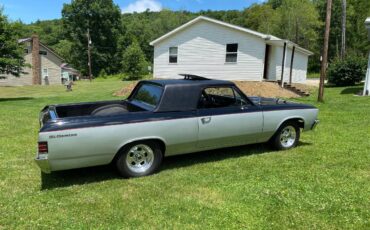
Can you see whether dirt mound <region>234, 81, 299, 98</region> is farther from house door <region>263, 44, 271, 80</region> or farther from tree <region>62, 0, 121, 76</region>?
tree <region>62, 0, 121, 76</region>

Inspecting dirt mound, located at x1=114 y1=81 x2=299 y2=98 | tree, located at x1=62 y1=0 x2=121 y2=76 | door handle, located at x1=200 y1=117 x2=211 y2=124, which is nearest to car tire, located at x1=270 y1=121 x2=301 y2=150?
door handle, located at x1=200 y1=117 x2=211 y2=124

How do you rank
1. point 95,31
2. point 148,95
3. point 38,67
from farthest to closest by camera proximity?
point 95,31 → point 38,67 → point 148,95

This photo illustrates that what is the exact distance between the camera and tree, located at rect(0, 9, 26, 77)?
20.5m

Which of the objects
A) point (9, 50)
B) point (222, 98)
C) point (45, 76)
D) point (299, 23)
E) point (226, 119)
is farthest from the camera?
point (299, 23)

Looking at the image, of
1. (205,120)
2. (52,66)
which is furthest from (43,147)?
(52,66)

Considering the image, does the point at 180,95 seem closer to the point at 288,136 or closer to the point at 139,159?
the point at 139,159

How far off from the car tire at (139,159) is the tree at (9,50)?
17.8m

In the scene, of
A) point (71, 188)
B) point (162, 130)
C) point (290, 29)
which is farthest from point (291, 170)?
point (290, 29)

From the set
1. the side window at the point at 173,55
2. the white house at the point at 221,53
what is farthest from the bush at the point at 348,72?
the side window at the point at 173,55

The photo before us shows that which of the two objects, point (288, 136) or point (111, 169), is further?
point (288, 136)

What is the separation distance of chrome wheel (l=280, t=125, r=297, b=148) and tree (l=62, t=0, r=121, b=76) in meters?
67.5

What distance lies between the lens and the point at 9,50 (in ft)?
68.4

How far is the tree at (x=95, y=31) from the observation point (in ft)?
233

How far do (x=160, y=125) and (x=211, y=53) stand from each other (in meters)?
19.6
